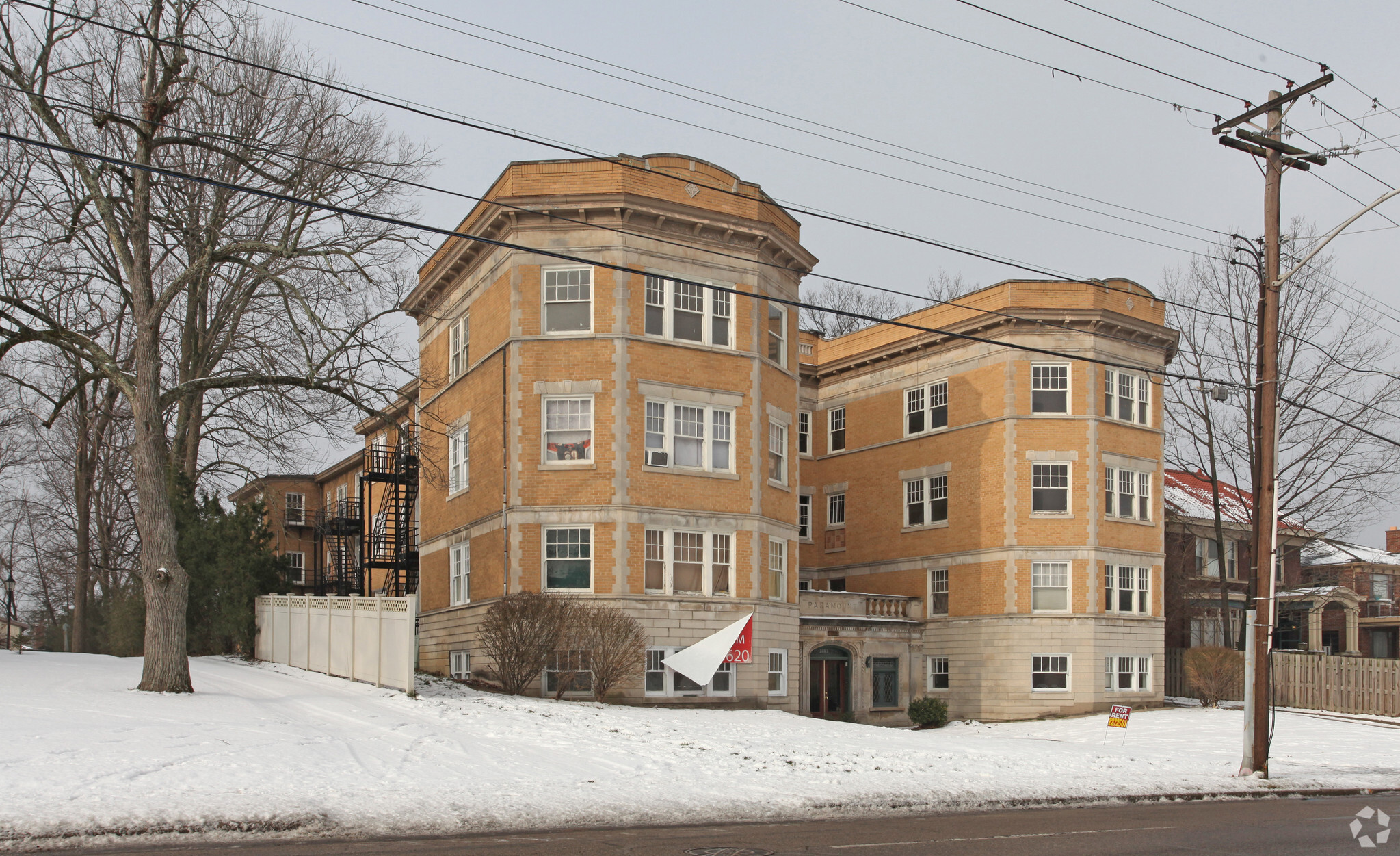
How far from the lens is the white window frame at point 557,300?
2861cm

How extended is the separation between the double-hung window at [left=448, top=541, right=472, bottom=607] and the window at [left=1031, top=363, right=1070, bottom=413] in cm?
1838

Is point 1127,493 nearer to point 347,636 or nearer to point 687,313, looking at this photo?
point 687,313

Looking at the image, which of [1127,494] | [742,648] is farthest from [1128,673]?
[742,648]

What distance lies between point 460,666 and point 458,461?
219 inches

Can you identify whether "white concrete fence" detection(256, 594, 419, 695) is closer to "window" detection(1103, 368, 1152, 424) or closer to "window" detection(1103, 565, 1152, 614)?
"window" detection(1103, 565, 1152, 614)

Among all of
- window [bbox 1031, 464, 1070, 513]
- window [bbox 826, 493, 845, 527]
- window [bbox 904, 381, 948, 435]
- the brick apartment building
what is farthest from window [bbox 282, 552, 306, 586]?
window [bbox 1031, 464, 1070, 513]

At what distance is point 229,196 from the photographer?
29.8 metres

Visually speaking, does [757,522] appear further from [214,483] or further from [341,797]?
[214,483]

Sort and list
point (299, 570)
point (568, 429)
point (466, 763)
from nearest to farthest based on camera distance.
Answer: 1. point (466, 763)
2. point (568, 429)
3. point (299, 570)

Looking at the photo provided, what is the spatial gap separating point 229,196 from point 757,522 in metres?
15.5

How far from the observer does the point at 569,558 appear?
2800 cm

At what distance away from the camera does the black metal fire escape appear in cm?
3738

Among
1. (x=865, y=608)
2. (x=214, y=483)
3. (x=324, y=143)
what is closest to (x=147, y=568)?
(x=324, y=143)

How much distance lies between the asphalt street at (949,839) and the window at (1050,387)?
2256cm
